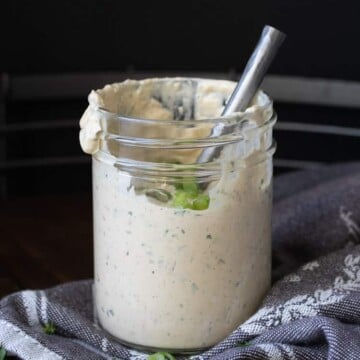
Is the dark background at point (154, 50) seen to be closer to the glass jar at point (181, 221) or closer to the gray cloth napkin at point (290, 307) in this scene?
the gray cloth napkin at point (290, 307)

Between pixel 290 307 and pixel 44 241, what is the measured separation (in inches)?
11.3

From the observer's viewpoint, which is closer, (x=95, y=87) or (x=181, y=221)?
(x=181, y=221)

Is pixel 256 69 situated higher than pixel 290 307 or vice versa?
pixel 256 69

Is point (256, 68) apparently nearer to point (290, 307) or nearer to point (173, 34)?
point (290, 307)

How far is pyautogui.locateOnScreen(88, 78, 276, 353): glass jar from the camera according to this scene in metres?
0.54

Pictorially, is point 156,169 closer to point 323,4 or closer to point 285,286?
point 285,286

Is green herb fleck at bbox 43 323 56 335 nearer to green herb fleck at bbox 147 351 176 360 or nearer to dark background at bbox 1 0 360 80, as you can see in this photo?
green herb fleck at bbox 147 351 176 360

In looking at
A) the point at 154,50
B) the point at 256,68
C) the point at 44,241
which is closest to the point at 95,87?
the point at 154,50

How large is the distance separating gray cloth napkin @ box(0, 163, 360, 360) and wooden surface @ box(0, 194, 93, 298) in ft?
0.20

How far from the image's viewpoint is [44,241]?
2.55ft

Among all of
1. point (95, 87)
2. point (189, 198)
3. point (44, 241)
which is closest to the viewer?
point (189, 198)

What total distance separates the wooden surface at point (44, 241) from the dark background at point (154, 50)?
0.15m

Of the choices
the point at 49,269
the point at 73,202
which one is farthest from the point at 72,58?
the point at 49,269

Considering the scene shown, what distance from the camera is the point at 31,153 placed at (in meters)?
1.04
